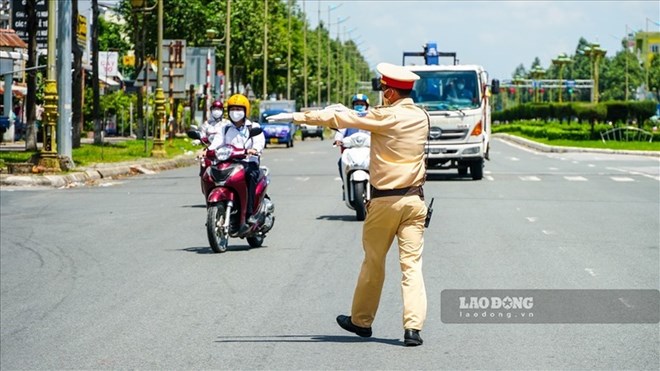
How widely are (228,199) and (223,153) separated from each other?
1.75 ft

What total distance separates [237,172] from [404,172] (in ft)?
19.9

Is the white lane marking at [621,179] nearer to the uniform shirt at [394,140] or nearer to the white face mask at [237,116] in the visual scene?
the white face mask at [237,116]

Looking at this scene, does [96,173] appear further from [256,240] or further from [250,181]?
[250,181]

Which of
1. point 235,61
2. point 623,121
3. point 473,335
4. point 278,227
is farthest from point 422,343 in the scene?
point 235,61

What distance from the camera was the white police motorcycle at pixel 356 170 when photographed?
17875mm

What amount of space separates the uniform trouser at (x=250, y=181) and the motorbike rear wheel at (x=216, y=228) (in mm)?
353

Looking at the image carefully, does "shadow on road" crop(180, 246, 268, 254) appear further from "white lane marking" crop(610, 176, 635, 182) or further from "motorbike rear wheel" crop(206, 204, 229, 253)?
"white lane marking" crop(610, 176, 635, 182)

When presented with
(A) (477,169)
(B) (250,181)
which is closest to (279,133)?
(A) (477,169)

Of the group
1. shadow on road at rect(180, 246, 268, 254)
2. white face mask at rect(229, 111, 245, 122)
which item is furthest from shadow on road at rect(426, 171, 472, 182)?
white face mask at rect(229, 111, 245, 122)

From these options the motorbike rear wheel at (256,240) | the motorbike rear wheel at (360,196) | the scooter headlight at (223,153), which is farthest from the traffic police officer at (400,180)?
the motorbike rear wheel at (360,196)

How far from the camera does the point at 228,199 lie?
14.4m

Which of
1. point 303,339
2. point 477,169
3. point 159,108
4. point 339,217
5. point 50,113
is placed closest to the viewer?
point 303,339

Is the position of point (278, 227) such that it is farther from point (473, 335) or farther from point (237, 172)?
point (473, 335)

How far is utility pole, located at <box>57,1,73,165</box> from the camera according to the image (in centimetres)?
3084
